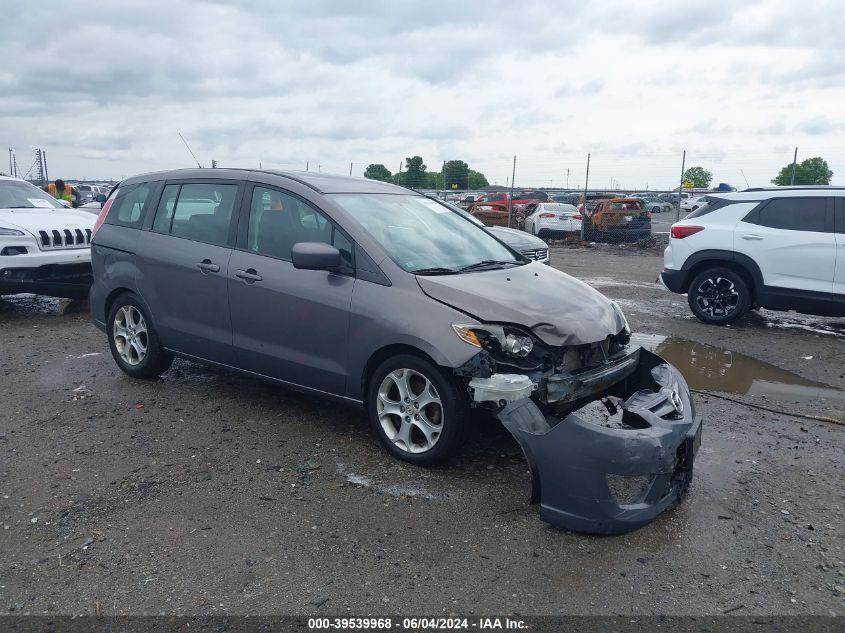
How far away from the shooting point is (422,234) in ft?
15.9

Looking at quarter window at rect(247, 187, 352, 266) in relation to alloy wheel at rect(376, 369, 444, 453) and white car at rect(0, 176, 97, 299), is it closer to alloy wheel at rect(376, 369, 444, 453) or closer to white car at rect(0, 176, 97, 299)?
alloy wheel at rect(376, 369, 444, 453)

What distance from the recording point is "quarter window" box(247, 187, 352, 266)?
15.0 ft

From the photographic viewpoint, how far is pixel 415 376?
161 inches

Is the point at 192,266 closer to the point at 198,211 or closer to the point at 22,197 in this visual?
the point at 198,211

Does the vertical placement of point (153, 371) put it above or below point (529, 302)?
below

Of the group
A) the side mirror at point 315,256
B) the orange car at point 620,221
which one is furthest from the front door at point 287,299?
the orange car at point 620,221

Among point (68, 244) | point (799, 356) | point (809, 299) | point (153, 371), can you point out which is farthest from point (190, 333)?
point (809, 299)

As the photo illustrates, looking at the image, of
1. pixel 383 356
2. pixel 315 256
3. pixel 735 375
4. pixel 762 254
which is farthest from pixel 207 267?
pixel 762 254

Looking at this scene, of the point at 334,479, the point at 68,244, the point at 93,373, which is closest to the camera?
the point at 334,479

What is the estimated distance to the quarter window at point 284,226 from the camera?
4559mm

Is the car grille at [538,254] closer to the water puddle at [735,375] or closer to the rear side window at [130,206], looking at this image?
the water puddle at [735,375]

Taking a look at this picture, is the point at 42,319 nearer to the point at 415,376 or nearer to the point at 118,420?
the point at 118,420

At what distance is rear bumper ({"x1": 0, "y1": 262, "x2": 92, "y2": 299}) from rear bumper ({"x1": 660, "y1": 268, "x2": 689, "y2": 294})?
7.39 m

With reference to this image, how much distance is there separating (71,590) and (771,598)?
2982 mm
